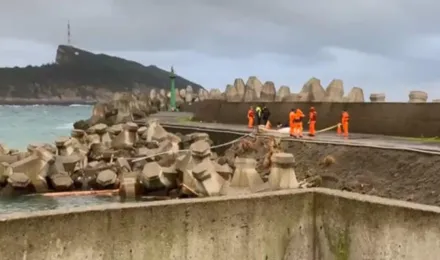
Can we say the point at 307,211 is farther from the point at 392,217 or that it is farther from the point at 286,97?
the point at 286,97

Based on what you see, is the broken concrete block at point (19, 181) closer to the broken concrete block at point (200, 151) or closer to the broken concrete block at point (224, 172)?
the broken concrete block at point (200, 151)

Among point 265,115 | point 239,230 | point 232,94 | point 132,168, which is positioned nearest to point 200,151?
point 132,168

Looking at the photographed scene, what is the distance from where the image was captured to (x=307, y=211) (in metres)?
5.64

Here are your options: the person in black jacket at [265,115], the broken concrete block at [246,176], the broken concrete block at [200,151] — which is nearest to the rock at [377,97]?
the person in black jacket at [265,115]

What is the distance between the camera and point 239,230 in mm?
5340

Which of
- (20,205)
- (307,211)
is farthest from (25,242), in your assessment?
(20,205)

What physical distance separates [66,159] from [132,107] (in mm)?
22885

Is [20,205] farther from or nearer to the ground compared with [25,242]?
nearer to the ground

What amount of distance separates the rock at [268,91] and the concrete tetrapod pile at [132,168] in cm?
667

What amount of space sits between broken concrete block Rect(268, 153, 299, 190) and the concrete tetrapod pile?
2794 millimetres

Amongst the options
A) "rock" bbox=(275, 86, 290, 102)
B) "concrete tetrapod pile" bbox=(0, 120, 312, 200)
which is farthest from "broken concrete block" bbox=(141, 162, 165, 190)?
"rock" bbox=(275, 86, 290, 102)

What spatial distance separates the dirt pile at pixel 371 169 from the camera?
41.6ft

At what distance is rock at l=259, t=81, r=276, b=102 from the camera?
31344 millimetres

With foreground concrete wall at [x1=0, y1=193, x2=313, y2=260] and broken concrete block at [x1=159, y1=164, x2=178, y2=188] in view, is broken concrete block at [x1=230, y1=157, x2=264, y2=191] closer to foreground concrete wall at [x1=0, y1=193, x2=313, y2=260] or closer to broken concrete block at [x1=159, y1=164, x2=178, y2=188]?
broken concrete block at [x1=159, y1=164, x2=178, y2=188]
